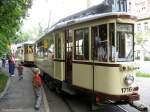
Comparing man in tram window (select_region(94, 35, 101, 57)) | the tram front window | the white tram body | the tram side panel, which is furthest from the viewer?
the tram side panel

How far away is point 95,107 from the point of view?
1233 centimetres

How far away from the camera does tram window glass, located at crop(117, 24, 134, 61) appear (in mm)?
11711

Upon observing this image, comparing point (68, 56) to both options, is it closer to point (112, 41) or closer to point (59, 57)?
point (59, 57)

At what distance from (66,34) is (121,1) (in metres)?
6.13

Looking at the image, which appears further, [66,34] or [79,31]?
[66,34]

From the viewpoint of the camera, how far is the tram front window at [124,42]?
11703mm

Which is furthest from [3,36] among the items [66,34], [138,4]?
[138,4]

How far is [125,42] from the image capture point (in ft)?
39.0

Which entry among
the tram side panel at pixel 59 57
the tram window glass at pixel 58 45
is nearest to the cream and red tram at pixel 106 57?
the tram side panel at pixel 59 57

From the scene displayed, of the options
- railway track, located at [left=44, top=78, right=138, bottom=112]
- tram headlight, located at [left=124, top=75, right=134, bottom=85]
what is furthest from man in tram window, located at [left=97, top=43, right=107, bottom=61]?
railway track, located at [left=44, top=78, right=138, bottom=112]

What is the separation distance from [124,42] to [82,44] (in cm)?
180

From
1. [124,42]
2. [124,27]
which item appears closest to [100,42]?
[124,42]

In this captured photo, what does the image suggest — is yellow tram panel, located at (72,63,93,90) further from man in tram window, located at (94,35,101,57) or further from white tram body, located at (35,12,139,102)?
man in tram window, located at (94,35,101,57)

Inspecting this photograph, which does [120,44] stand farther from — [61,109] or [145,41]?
[145,41]
